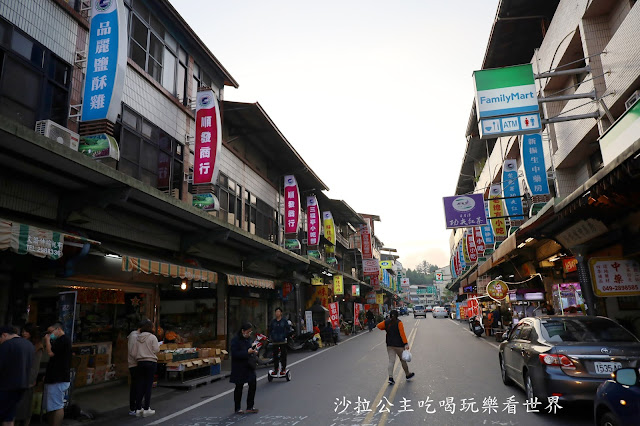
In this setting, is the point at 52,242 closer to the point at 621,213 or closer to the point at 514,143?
the point at 621,213

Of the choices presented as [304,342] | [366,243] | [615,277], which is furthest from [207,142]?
[366,243]

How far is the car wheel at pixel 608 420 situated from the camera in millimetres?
3885

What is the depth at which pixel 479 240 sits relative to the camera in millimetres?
30266

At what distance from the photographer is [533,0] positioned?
1775 cm

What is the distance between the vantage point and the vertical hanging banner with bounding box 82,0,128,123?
958cm

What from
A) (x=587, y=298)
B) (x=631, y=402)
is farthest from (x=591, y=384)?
(x=587, y=298)

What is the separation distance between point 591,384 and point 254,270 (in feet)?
56.5

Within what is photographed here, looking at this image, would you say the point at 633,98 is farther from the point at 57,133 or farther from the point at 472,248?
the point at 472,248

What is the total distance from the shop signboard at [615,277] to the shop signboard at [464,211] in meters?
7.39

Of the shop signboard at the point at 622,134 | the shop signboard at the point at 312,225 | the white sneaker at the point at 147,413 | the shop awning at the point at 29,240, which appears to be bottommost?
the white sneaker at the point at 147,413

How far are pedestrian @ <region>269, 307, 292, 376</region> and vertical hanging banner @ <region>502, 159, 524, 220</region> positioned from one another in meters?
13.1

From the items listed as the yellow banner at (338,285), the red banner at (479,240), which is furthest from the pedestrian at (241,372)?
the red banner at (479,240)

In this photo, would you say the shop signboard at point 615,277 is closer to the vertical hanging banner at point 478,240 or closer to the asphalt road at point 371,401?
the asphalt road at point 371,401

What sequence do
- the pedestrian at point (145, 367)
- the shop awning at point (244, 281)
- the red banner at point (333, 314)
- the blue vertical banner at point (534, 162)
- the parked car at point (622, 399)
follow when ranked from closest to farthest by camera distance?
1. the parked car at point (622, 399)
2. the pedestrian at point (145, 367)
3. the shop awning at point (244, 281)
4. the blue vertical banner at point (534, 162)
5. the red banner at point (333, 314)
